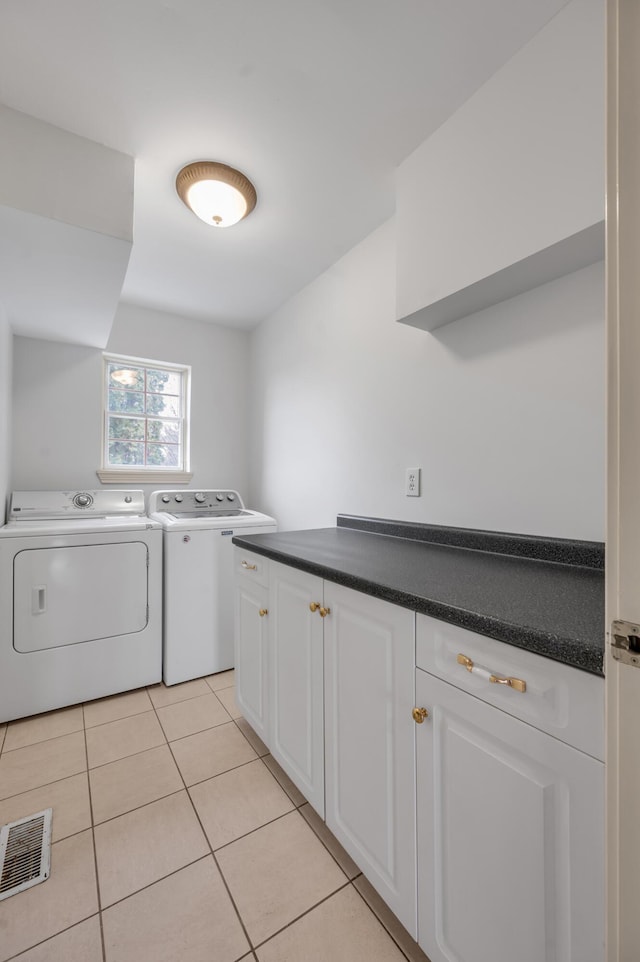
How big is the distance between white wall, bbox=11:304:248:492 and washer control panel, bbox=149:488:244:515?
32 centimetres

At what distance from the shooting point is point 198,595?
89.7 inches

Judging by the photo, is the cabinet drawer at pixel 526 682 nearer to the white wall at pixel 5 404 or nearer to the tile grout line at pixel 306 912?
the tile grout line at pixel 306 912

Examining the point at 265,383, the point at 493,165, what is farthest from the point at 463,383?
the point at 265,383

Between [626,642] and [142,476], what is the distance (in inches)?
116

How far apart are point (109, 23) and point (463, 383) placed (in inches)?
59.8

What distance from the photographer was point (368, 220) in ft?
6.36

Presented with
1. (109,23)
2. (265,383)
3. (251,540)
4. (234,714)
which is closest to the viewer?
(109,23)

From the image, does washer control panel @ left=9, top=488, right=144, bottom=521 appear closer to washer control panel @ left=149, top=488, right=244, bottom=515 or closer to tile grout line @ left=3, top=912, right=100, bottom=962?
washer control panel @ left=149, top=488, right=244, bottom=515

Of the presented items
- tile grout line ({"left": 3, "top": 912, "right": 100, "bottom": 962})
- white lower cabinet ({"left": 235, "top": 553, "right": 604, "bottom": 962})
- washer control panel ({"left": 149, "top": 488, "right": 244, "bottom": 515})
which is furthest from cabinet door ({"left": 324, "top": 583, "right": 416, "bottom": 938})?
washer control panel ({"left": 149, "top": 488, "right": 244, "bottom": 515})

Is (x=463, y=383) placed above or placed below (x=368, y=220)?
below

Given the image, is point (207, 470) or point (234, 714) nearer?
point (234, 714)

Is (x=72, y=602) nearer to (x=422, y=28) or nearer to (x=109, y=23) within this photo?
(x=109, y=23)

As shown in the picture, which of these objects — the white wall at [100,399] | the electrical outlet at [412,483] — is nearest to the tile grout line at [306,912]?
the electrical outlet at [412,483]

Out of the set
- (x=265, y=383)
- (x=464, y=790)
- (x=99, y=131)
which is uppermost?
(x=99, y=131)
